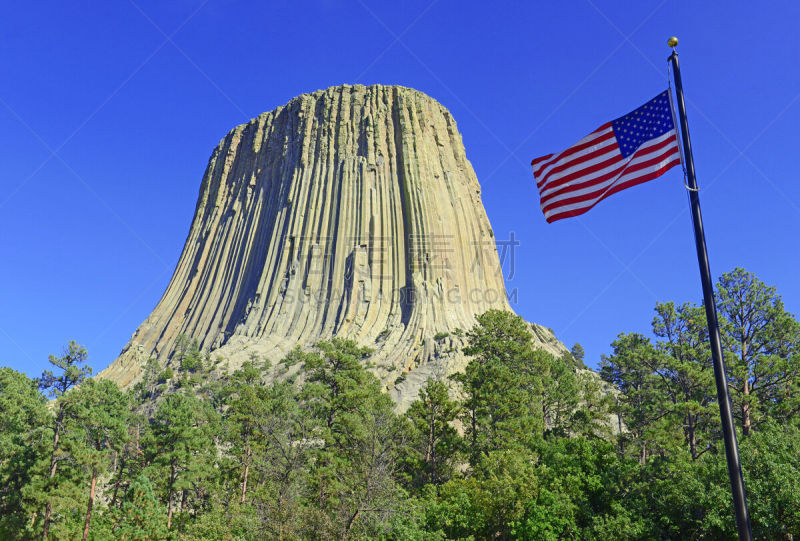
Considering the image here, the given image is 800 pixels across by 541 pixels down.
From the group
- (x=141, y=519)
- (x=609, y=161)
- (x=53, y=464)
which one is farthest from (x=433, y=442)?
(x=609, y=161)

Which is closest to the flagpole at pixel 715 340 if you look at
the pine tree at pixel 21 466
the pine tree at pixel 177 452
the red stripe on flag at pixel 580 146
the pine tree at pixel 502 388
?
the red stripe on flag at pixel 580 146

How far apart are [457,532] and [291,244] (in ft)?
188

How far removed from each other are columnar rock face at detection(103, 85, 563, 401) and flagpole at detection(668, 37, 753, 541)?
51223 mm

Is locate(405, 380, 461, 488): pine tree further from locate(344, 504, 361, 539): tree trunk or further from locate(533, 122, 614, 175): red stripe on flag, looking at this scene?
locate(533, 122, 614, 175): red stripe on flag

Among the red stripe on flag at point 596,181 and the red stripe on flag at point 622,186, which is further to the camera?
the red stripe on flag at point 596,181

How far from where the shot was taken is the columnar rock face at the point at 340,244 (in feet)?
227

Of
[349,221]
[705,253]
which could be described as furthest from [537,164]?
[349,221]

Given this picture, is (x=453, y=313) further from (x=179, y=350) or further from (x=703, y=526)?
(x=703, y=526)

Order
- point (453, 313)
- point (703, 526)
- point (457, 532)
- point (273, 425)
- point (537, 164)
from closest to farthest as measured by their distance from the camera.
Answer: point (537, 164) → point (703, 526) → point (457, 532) → point (273, 425) → point (453, 313)

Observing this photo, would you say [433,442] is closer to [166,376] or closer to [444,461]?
[444,461]

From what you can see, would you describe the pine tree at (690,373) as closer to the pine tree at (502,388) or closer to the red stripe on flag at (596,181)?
the pine tree at (502,388)

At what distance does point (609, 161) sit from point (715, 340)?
3.78m

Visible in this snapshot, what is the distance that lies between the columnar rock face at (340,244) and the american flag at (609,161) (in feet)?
161

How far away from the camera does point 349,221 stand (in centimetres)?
7675
